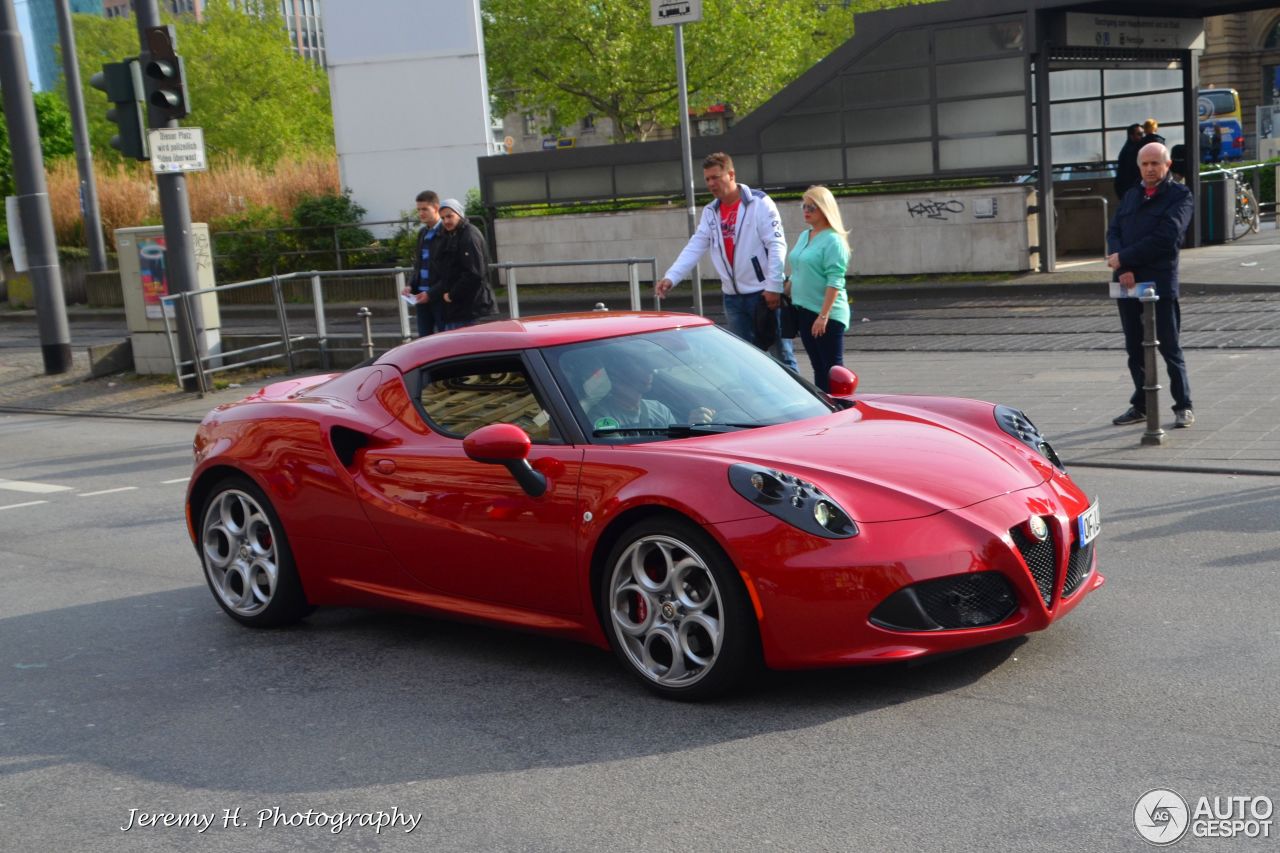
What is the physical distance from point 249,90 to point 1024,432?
6395 cm

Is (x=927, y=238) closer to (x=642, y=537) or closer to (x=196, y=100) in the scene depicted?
(x=642, y=537)

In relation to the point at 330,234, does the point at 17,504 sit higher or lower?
lower

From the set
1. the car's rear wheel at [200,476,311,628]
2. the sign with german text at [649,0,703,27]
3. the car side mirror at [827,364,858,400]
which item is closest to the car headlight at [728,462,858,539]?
the car side mirror at [827,364,858,400]

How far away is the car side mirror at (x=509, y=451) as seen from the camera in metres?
5.43

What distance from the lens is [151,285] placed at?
60.2 feet

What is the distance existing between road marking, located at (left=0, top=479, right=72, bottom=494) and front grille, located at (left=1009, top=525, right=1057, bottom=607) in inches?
321

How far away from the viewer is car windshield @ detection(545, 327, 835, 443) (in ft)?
18.6

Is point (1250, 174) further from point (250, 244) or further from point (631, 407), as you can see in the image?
point (631, 407)

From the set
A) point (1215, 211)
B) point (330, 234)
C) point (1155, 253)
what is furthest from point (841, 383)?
point (330, 234)

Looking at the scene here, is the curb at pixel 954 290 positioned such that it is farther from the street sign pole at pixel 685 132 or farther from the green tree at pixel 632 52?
the green tree at pixel 632 52

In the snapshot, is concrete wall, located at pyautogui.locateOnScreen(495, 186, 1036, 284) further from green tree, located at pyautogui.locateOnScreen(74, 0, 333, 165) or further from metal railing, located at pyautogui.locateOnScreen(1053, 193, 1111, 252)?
green tree, located at pyautogui.locateOnScreen(74, 0, 333, 165)

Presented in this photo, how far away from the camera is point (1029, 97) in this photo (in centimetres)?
2011

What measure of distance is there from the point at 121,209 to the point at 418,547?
31.5 m

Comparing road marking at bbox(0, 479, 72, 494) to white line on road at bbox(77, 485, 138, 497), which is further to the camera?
road marking at bbox(0, 479, 72, 494)
